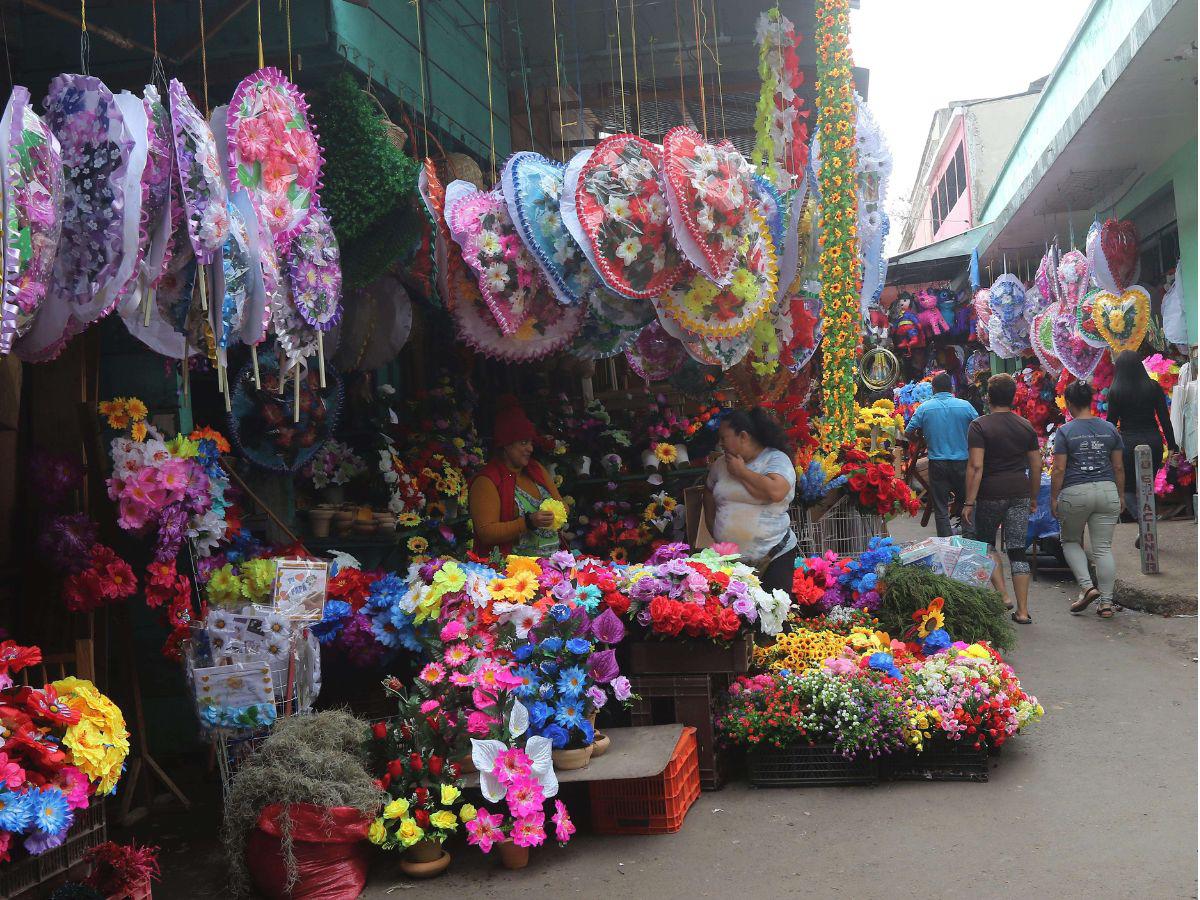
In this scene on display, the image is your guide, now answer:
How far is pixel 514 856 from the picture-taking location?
14.2ft

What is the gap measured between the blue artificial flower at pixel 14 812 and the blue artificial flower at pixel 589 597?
239cm

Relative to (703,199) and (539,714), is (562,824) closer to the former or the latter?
(539,714)

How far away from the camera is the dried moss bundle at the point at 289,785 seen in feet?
13.4

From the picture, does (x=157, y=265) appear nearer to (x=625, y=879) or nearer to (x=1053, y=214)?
(x=625, y=879)

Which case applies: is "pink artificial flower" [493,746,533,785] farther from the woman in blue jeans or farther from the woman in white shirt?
the woman in blue jeans

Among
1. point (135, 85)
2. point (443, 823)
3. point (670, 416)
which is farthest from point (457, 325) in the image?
point (670, 416)

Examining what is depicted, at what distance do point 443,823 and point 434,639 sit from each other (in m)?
1.25

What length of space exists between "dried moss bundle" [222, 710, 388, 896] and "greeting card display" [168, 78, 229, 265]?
5.90 feet

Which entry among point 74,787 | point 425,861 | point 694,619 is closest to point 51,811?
point 74,787

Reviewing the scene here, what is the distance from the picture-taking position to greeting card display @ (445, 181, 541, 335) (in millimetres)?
5254

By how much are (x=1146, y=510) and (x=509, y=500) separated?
5.46m

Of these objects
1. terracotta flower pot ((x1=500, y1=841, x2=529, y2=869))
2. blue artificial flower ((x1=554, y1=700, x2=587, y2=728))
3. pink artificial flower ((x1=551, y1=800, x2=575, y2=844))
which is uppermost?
blue artificial flower ((x1=554, y1=700, x2=587, y2=728))

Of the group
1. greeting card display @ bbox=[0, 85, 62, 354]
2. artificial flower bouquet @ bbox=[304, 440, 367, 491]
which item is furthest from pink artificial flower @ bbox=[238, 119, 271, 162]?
artificial flower bouquet @ bbox=[304, 440, 367, 491]

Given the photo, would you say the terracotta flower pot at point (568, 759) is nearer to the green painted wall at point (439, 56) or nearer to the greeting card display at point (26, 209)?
the greeting card display at point (26, 209)
